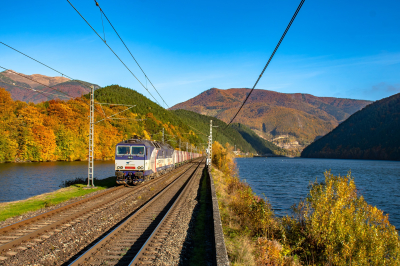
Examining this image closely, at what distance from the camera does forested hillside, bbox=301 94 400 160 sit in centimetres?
14950

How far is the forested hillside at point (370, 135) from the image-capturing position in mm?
149500

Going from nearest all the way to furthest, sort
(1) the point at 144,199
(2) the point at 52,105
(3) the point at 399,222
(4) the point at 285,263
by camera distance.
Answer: (4) the point at 285,263
(1) the point at 144,199
(3) the point at 399,222
(2) the point at 52,105

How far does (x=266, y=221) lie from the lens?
10.8 meters

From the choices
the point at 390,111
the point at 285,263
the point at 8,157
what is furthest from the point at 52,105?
the point at 390,111

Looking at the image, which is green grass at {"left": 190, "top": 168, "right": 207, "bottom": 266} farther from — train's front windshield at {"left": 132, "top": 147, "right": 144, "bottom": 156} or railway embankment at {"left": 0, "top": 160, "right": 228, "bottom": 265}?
train's front windshield at {"left": 132, "top": 147, "right": 144, "bottom": 156}

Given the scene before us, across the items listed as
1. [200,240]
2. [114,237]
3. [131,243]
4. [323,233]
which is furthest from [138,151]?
[323,233]

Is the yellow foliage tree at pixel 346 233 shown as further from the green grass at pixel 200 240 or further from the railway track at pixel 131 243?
the railway track at pixel 131 243

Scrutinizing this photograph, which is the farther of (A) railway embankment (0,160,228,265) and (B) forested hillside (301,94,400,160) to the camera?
(B) forested hillside (301,94,400,160)

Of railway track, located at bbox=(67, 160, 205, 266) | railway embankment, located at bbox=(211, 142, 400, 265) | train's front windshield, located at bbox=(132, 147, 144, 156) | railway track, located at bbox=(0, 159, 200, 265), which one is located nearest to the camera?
railway track, located at bbox=(67, 160, 205, 266)

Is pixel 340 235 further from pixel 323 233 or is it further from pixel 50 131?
pixel 50 131

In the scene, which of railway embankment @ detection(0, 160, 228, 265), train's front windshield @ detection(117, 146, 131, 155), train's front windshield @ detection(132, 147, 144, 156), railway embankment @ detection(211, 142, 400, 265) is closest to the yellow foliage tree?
railway embankment @ detection(211, 142, 400, 265)

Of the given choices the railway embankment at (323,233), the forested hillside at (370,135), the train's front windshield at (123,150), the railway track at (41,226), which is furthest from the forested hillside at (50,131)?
the forested hillside at (370,135)

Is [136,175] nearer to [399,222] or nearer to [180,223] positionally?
[180,223]

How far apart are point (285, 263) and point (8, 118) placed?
57669 millimetres
